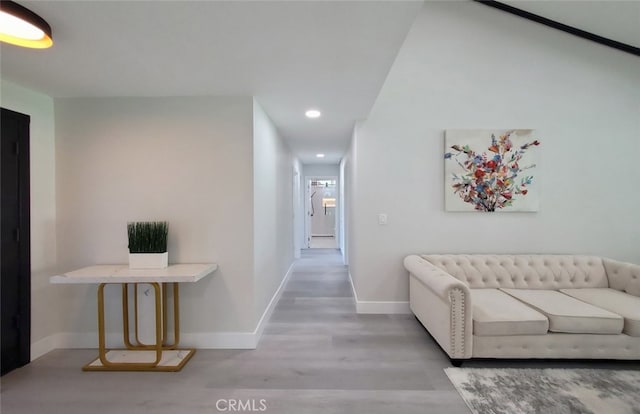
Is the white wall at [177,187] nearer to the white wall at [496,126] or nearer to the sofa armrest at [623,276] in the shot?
the white wall at [496,126]

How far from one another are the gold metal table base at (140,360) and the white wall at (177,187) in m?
0.21

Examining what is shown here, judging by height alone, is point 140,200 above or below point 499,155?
below

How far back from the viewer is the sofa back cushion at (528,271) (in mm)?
3248

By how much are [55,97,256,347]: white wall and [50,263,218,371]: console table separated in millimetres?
157

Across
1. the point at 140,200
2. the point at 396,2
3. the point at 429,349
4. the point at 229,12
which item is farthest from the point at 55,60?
the point at 429,349

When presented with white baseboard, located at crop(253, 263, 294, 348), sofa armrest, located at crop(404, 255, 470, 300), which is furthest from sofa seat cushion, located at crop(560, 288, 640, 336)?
white baseboard, located at crop(253, 263, 294, 348)

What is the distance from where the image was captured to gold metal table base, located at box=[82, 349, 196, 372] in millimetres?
2371

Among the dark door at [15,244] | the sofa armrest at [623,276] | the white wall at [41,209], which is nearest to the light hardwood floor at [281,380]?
the dark door at [15,244]

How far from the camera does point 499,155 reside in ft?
11.6

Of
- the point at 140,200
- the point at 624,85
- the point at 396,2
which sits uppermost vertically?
the point at 624,85

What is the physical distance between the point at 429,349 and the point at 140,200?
284 centimetres

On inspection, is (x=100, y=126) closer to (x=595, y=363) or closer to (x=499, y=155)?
(x=499, y=155)

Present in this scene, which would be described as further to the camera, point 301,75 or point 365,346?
point 365,346

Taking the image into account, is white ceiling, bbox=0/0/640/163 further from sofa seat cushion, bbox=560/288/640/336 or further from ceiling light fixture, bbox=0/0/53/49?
sofa seat cushion, bbox=560/288/640/336
